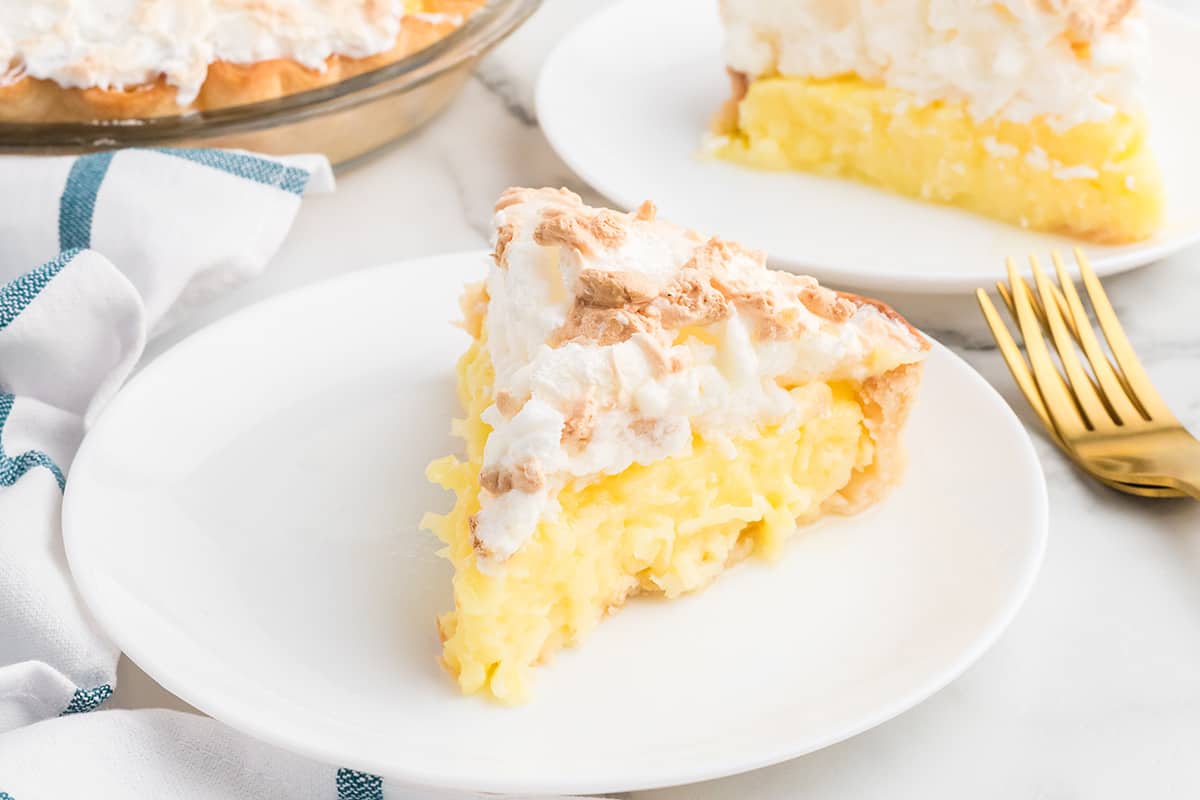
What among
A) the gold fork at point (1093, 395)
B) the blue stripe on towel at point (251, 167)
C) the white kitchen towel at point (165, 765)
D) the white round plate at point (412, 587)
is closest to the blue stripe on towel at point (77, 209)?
the blue stripe on towel at point (251, 167)

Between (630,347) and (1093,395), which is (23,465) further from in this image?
(1093,395)

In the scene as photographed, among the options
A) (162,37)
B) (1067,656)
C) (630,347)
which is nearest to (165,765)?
(630,347)

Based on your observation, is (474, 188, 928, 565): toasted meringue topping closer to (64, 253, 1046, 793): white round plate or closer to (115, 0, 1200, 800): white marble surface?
(64, 253, 1046, 793): white round plate

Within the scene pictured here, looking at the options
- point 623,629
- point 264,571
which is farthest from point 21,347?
point 623,629

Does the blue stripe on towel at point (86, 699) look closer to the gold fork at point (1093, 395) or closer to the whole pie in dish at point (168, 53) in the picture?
the whole pie in dish at point (168, 53)

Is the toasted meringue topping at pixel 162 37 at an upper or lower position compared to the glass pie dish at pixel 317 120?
upper

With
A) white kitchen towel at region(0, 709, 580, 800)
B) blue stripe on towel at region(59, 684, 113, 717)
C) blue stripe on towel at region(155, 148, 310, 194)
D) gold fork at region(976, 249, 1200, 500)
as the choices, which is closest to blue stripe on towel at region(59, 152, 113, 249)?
blue stripe on towel at region(155, 148, 310, 194)
